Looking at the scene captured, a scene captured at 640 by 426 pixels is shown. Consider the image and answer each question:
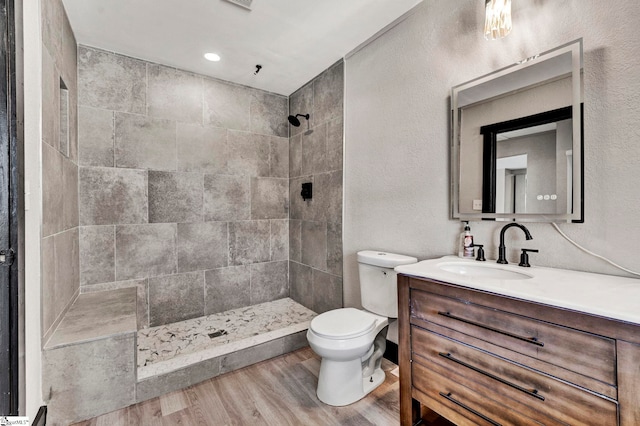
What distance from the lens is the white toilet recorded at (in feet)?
5.49

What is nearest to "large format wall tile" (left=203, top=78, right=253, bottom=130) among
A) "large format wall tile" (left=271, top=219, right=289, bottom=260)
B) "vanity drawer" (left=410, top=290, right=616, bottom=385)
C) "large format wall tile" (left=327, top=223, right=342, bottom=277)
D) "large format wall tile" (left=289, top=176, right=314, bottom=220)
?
"large format wall tile" (left=289, top=176, right=314, bottom=220)

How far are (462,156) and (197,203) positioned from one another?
2.41 m

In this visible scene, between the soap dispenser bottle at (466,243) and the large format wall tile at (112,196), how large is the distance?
263 cm

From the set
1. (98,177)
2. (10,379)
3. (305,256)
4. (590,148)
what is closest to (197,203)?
(98,177)

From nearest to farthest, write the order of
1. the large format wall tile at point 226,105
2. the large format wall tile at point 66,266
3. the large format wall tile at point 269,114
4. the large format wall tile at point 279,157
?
the large format wall tile at point 66,266, the large format wall tile at point 226,105, the large format wall tile at point 269,114, the large format wall tile at point 279,157

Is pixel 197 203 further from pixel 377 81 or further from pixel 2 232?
pixel 377 81

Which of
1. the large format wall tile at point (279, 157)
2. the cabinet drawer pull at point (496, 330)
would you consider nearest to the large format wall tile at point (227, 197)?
the large format wall tile at point (279, 157)

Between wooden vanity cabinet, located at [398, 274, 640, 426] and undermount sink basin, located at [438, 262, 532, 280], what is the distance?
0.93ft

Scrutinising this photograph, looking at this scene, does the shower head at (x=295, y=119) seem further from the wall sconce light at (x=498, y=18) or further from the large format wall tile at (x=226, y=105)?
the wall sconce light at (x=498, y=18)

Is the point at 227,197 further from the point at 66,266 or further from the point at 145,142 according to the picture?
the point at 66,266

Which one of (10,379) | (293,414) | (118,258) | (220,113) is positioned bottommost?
(293,414)

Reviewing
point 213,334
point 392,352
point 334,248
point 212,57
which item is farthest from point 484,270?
point 212,57

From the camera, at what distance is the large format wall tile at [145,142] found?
99.0 inches

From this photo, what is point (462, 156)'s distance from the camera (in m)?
1.74
